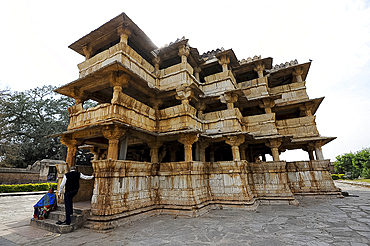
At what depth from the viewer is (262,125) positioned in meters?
14.1

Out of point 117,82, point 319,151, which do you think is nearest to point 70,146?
point 117,82

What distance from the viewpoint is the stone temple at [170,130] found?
339 inches

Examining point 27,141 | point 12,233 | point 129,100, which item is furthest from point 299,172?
point 27,141

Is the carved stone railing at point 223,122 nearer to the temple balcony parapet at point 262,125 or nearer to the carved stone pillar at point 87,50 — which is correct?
the temple balcony parapet at point 262,125

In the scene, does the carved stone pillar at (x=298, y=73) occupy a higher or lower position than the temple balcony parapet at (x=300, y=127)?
higher

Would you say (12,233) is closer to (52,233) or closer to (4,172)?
(52,233)

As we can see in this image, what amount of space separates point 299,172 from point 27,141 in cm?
3525

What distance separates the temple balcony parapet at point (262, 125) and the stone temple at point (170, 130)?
0.23 feet

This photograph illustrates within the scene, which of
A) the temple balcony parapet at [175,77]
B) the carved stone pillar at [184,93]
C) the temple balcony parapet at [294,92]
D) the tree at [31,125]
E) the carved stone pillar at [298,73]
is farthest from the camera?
the tree at [31,125]

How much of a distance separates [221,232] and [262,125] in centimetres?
945

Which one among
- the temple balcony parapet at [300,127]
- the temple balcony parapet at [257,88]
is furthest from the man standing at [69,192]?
the temple balcony parapet at [300,127]

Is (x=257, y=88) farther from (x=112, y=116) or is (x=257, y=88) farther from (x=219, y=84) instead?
(x=112, y=116)

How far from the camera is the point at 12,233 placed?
654 centimetres

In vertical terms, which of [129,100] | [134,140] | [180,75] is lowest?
[134,140]
